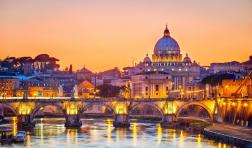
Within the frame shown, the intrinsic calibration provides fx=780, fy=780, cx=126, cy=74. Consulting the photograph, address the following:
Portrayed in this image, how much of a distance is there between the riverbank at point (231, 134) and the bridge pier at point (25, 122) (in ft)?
80.9

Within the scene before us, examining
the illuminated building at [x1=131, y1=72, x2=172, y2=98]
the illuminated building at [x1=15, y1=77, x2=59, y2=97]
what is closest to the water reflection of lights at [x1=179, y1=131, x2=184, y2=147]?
the illuminated building at [x1=15, y1=77, x2=59, y2=97]

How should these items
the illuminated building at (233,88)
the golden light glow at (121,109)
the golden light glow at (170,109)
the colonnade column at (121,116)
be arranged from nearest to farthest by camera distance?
the illuminated building at (233,88), the colonnade column at (121,116), the golden light glow at (170,109), the golden light glow at (121,109)

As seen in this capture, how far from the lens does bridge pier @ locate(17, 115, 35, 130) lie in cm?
10221

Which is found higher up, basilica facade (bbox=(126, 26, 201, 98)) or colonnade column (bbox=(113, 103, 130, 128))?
basilica facade (bbox=(126, 26, 201, 98))

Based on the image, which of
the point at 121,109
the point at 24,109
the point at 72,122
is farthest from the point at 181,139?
the point at 24,109

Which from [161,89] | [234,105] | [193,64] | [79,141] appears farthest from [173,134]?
[193,64]

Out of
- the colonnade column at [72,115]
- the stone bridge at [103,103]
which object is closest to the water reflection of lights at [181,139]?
the stone bridge at [103,103]

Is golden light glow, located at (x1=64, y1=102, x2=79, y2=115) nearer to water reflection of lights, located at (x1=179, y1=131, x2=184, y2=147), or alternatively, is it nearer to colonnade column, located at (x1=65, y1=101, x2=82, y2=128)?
colonnade column, located at (x1=65, y1=101, x2=82, y2=128)

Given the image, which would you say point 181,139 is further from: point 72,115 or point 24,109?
point 24,109

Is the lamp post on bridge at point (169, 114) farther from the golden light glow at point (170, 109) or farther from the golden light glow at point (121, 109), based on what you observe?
the golden light glow at point (121, 109)

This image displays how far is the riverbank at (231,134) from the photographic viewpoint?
74.8 m

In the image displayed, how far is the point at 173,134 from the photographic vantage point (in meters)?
94.9

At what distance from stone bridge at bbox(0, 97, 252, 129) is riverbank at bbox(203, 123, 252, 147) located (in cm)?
1133

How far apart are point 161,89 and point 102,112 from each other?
72.7 feet
